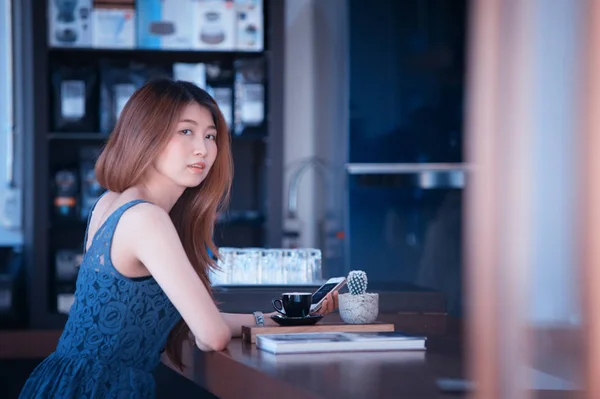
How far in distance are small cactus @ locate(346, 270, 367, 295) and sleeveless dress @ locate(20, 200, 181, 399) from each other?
41 centimetres

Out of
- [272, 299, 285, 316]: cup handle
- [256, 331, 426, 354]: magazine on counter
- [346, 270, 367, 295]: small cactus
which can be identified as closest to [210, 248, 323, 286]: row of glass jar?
[272, 299, 285, 316]: cup handle

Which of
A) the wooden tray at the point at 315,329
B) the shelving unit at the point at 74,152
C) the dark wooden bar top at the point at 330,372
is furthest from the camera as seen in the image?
the shelving unit at the point at 74,152

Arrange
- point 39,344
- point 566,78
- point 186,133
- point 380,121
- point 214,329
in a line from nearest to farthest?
point 566,78 → point 214,329 → point 186,133 → point 39,344 → point 380,121

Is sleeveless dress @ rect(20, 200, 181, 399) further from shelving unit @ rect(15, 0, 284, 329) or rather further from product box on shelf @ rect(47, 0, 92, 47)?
product box on shelf @ rect(47, 0, 92, 47)

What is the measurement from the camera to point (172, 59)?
4.60 meters

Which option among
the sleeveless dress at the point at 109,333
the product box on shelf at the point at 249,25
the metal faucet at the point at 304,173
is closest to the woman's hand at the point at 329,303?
the sleeveless dress at the point at 109,333

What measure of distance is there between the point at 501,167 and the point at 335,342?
1095 mm

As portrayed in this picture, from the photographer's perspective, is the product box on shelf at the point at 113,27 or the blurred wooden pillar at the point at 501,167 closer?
the blurred wooden pillar at the point at 501,167

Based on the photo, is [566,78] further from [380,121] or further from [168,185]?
[380,121]

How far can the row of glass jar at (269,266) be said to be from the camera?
274 cm

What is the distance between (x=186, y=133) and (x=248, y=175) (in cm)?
251

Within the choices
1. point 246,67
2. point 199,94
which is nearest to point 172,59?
point 246,67

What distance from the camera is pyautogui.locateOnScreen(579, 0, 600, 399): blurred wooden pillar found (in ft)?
2.36

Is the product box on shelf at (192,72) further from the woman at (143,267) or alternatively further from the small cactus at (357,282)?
the small cactus at (357,282)
